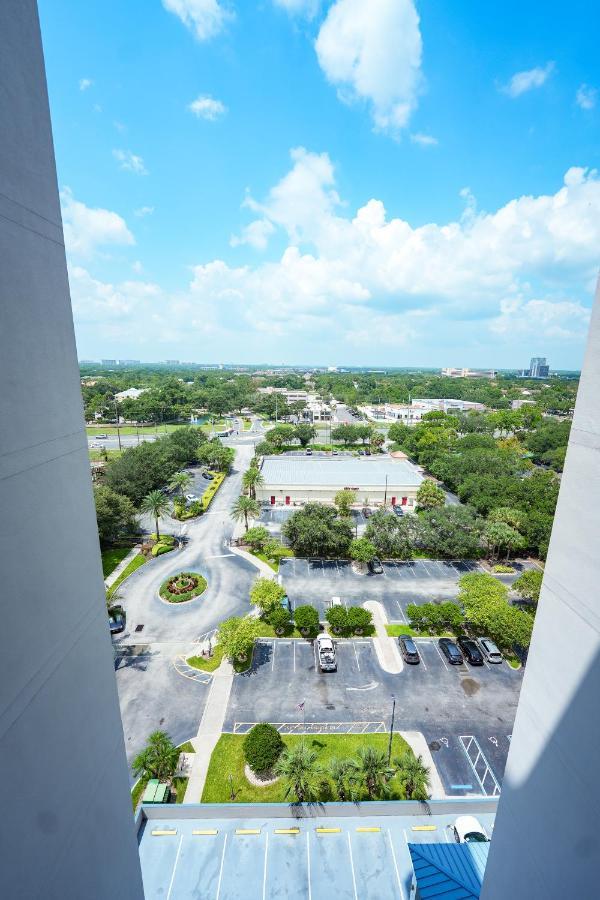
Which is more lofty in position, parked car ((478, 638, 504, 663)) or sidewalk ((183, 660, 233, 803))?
parked car ((478, 638, 504, 663))

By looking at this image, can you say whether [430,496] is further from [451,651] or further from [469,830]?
[469,830]

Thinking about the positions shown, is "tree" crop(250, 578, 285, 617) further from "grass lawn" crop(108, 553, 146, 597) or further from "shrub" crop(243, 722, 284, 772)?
"grass lawn" crop(108, 553, 146, 597)

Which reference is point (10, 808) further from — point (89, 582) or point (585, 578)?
point (585, 578)

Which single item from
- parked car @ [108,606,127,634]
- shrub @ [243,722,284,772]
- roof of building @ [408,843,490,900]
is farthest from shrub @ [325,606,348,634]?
roof of building @ [408,843,490,900]

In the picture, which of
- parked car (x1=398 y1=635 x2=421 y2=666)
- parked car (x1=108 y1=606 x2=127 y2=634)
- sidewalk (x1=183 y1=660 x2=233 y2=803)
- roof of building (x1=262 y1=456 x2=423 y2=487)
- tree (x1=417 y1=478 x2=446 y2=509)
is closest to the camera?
sidewalk (x1=183 y1=660 x2=233 y2=803)

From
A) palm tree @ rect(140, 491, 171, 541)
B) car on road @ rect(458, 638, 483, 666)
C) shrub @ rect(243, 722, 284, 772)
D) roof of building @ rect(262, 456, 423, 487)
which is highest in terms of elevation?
palm tree @ rect(140, 491, 171, 541)
